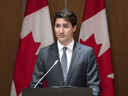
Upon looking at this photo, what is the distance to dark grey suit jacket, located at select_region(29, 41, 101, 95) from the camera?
1.69 m

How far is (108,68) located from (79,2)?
3.48ft

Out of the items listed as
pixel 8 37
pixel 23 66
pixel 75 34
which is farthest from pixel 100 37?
pixel 8 37

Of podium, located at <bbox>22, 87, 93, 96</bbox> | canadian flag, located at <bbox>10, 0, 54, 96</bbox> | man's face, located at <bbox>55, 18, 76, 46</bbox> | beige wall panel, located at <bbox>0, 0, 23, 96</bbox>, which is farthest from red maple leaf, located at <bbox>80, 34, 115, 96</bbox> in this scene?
podium, located at <bbox>22, 87, 93, 96</bbox>

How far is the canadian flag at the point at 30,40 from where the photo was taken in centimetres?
239

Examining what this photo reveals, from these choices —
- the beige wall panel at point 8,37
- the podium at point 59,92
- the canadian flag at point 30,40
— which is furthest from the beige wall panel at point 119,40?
the podium at point 59,92

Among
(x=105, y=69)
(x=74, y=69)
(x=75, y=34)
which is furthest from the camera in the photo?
(x=75, y=34)

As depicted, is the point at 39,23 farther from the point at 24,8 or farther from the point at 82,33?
the point at 82,33

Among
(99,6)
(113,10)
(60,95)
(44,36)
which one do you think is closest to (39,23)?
(44,36)

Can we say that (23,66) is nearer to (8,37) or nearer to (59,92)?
(8,37)

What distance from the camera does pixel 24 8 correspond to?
2615mm

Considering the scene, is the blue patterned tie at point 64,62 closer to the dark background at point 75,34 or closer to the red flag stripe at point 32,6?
the dark background at point 75,34

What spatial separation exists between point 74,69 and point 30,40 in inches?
38.7

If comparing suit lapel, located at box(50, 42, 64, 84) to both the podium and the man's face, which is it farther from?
the podium

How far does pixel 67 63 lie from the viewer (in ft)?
5.78
